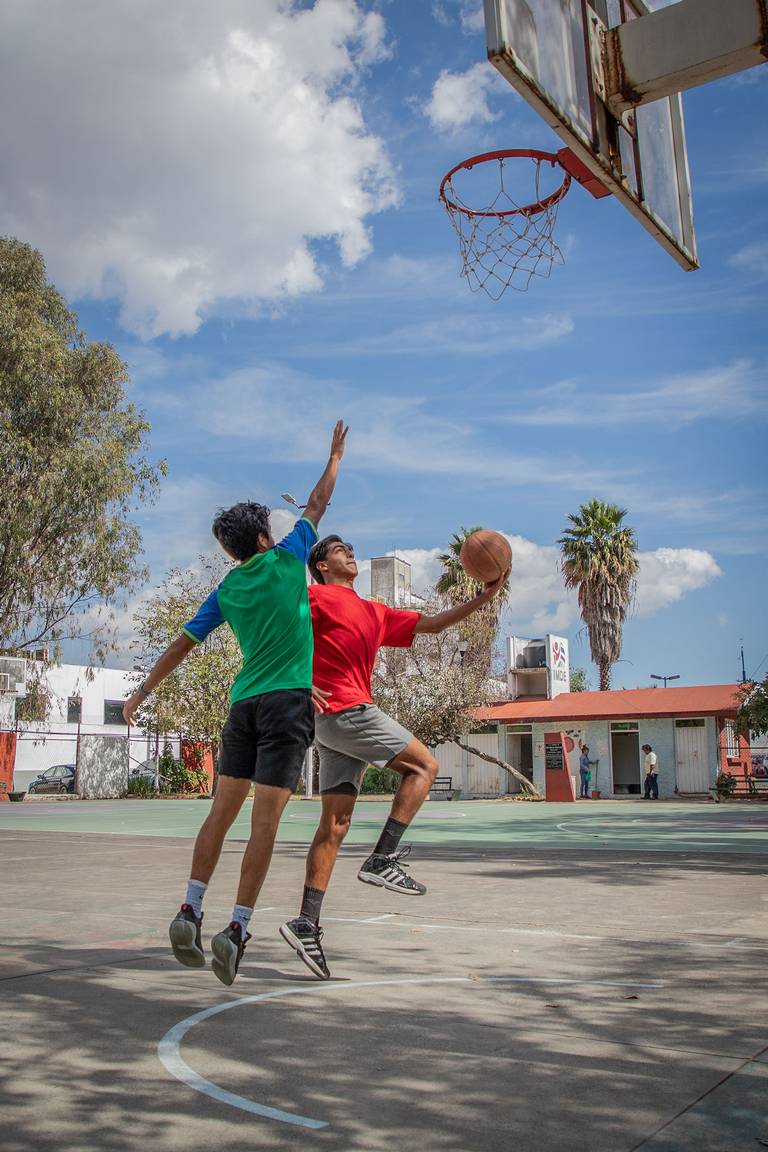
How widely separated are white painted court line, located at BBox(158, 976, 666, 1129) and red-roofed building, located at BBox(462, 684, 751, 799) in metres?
29.6

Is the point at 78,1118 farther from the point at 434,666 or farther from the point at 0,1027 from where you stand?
the point at 434,666

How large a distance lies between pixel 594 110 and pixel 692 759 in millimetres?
33711

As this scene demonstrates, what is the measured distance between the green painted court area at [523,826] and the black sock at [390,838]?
804 centimetres

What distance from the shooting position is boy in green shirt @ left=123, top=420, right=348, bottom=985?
4.27 m

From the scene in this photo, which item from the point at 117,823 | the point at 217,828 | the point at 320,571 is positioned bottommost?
the point at 117,823

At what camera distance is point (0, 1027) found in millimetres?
3643

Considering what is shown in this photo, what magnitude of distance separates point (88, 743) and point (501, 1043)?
119 feet

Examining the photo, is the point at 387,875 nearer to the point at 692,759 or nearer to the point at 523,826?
the point at 523,826

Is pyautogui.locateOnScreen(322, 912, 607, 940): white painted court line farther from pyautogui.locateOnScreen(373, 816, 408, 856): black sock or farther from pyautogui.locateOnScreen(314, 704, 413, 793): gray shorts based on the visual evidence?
pyautogui.locateOnScreen(314, 704, 413, 793): gray shorts

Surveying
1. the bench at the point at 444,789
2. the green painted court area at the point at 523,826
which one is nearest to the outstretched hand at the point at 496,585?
the green painted court area at the point at 523,826

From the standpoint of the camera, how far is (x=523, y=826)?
62.0ft

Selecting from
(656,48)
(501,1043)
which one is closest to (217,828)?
(501,1043)

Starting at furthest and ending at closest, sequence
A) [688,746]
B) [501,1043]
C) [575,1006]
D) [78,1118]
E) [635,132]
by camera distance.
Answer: [688,746] → [635,132] → [575,1006] → [501,1043] → [78,1118]

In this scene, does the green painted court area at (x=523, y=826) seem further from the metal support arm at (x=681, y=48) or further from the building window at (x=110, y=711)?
the building window at (x=110, y=711)
